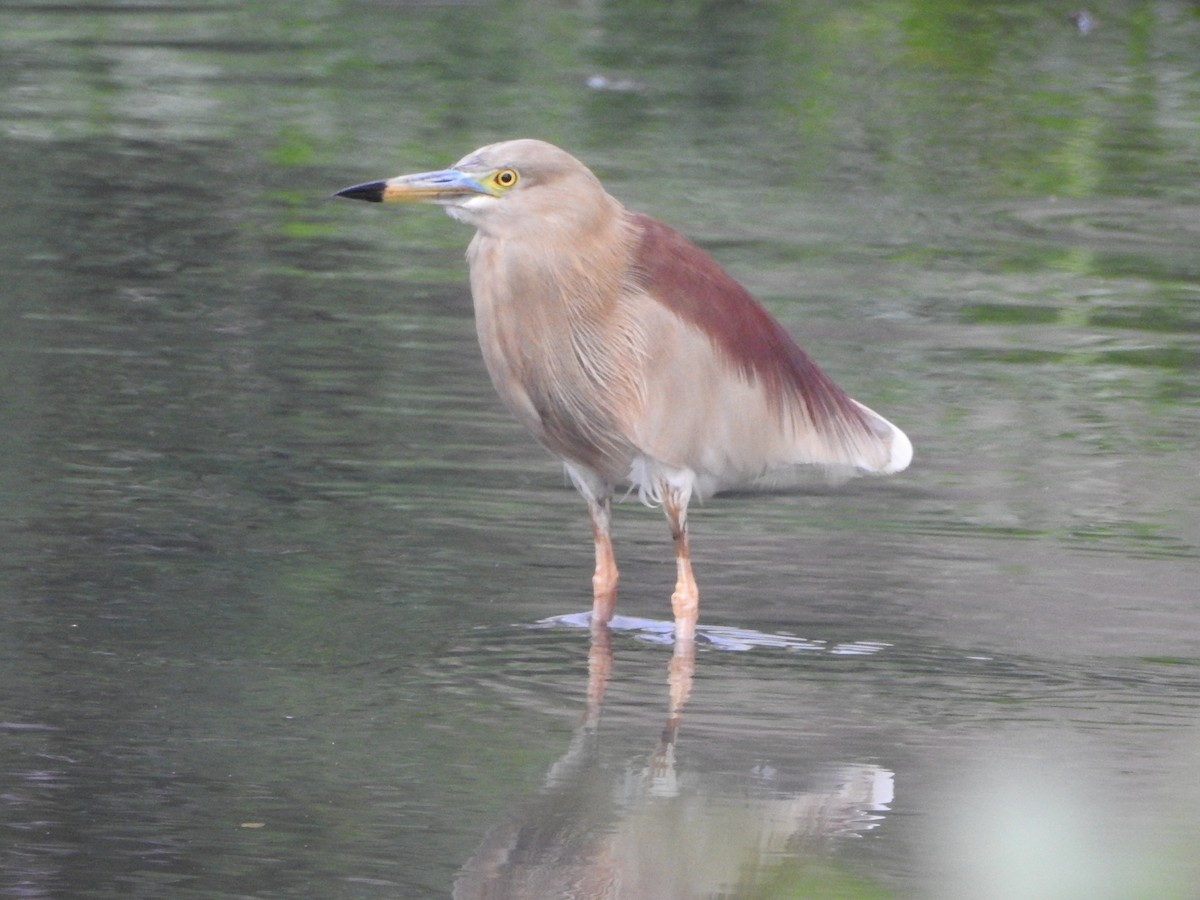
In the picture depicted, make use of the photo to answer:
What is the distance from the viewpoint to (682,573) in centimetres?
712

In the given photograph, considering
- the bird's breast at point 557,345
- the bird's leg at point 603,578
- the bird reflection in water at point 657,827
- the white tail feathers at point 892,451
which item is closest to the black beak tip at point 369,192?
the bird's breast at point 557,345

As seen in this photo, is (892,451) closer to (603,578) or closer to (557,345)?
(603,578)

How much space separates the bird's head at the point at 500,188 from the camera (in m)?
6.54

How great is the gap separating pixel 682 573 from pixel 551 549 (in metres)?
0.96

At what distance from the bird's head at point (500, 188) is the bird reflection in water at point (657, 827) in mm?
1548

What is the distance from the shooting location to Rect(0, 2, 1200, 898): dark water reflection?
218 inches

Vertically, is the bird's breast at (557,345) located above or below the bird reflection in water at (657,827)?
above

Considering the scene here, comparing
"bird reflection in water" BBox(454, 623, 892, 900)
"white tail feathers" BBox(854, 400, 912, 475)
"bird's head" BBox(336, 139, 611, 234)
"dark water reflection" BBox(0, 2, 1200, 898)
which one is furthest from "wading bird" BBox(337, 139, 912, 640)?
"bird reflection in water" BBox(454, 623, 892, 900)

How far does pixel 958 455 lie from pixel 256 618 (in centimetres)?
341

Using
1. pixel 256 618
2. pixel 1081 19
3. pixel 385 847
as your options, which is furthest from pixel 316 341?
pixel 1081 19

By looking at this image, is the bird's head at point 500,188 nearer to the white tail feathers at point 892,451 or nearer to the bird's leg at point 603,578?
the bird's leg at point 603,578

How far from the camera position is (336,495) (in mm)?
8312

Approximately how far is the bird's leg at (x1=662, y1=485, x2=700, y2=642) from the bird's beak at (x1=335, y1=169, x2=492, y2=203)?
120cm

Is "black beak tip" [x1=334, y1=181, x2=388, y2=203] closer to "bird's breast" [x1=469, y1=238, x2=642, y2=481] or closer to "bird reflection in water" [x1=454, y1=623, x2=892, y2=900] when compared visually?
"bird's breast" [x1=469, y1=238, x2=642, y2=481]
